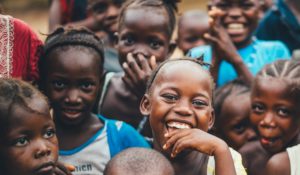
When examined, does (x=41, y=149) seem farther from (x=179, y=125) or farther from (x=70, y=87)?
(x=70, y=87)

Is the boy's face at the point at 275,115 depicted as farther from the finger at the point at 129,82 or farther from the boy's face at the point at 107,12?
the boy's face at the point at 107,12

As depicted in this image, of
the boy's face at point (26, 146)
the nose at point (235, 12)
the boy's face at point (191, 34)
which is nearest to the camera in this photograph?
the boy's face at point (26, 146)

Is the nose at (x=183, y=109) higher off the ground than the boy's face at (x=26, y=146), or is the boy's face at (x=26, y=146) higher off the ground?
the nose at (x=183, y=109)

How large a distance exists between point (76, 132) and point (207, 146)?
98 cm

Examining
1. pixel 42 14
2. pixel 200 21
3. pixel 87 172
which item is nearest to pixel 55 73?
pixel 87 172

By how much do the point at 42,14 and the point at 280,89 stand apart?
8.91 m

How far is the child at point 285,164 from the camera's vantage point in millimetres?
4176

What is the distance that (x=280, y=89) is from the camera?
14.7 ft

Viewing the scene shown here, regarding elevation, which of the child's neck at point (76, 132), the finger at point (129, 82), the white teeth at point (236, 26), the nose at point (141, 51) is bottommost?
the child's neck at point (76, 132)

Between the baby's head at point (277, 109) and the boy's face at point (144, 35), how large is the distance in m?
0.68

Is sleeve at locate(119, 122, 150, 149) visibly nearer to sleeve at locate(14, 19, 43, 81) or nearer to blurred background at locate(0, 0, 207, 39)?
sleeve at locate(14, 19, 43, 81)

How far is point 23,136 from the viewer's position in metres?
3.45

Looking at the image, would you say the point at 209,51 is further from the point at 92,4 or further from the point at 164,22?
the point at 92,4

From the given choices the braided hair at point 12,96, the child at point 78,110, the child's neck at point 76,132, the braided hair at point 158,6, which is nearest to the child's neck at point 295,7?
the braided hair at point 158,6
